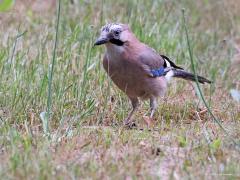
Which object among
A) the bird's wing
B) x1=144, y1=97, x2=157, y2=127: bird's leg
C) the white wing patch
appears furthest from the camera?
the white wing patch

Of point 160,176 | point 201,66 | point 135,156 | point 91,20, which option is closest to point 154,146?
point 135,156

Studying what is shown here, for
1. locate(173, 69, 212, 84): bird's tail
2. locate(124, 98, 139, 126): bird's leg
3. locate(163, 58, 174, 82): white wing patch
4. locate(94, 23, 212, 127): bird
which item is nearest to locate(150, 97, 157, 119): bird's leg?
locate(94, 23, 212, 127): bird

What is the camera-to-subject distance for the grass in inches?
165

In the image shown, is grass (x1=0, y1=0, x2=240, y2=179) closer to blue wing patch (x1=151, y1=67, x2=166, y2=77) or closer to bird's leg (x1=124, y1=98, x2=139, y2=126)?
bird's leg (x1=124, y1=98, x2=139, y2=126)

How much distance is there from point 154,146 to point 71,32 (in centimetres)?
264

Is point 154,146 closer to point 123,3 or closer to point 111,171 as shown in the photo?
point 111,171

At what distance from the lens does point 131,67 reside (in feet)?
18.5

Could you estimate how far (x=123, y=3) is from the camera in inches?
317

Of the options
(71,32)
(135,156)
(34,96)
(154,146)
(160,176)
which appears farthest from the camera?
(71,32)

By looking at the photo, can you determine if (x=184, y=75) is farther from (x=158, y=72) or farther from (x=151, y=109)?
(x=151, y=109)

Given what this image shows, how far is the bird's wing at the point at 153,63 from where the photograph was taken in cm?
574

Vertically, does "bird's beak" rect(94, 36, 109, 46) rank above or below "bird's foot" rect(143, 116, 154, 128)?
above

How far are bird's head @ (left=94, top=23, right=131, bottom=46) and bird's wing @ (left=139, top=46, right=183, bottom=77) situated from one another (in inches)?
7.6

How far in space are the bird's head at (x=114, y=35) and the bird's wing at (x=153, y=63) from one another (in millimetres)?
192
